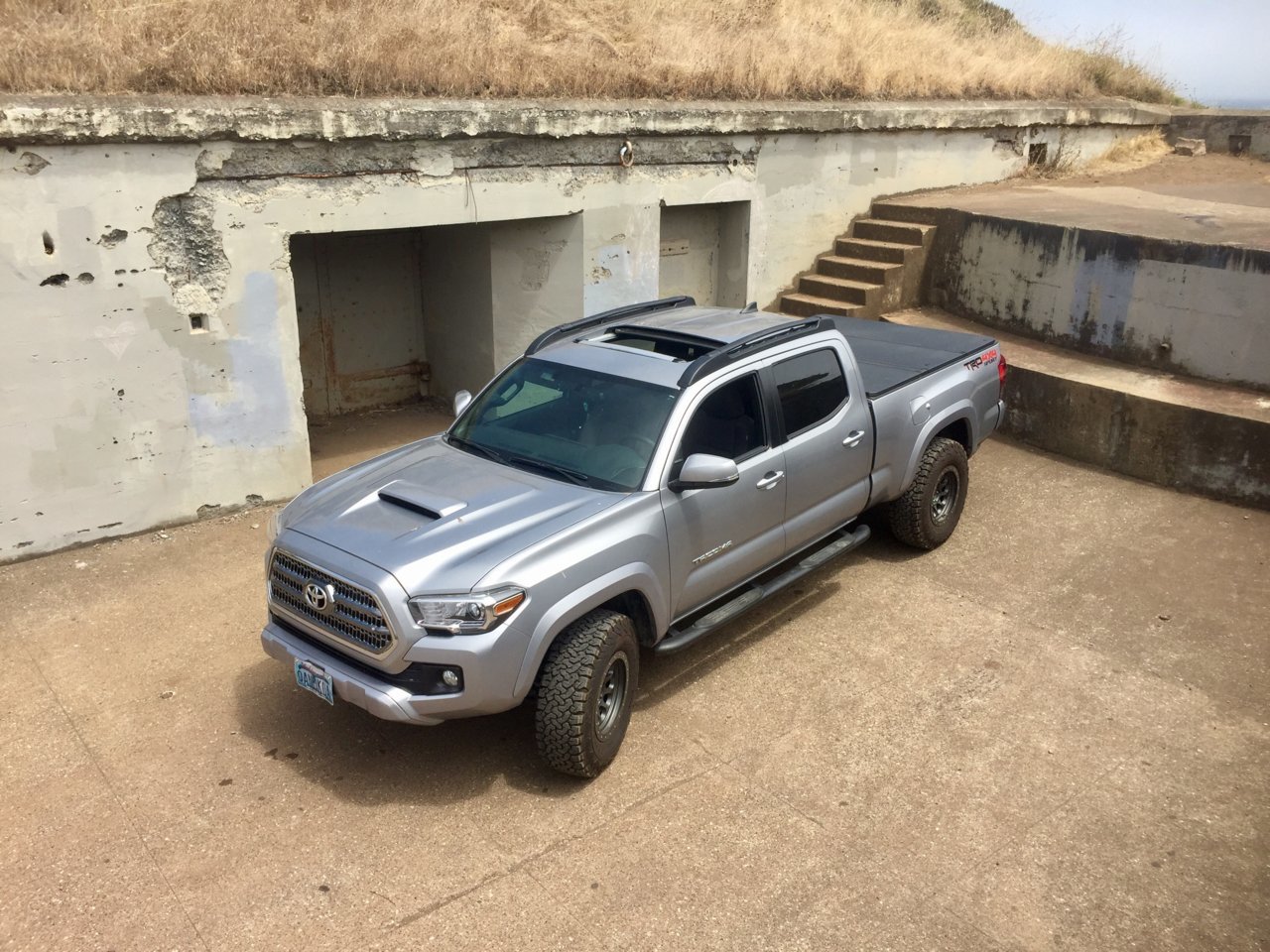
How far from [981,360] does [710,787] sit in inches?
172

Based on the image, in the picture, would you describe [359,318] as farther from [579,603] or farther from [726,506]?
[579,603]

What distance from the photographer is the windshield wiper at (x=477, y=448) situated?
5.50 metres

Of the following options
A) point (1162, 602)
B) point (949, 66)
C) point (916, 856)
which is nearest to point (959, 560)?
point (1162, 602)

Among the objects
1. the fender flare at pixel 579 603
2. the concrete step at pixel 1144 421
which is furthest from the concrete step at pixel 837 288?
the fender flare at pixel 579 603

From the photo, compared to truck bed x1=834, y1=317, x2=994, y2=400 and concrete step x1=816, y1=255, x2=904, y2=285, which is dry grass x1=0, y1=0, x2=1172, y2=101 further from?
truck bed x1=834, y1=317, x2=994, y2=400

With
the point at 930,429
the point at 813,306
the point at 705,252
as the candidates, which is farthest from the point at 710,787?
the point at 705,252

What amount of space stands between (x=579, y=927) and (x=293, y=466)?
5261 mm

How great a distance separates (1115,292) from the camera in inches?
382

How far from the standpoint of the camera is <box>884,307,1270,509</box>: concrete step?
8195mm

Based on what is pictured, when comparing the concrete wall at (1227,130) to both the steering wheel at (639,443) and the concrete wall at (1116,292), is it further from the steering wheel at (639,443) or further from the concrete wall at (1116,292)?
the steering wheel at (639,443)

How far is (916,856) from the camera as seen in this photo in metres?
4.45

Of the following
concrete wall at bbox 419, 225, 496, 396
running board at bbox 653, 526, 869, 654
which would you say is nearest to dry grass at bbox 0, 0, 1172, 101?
concrete wall at bbox 419, 225, 496, 396

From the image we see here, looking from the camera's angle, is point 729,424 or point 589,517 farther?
point 729,424

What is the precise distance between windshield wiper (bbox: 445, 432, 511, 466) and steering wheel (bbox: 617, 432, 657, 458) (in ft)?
2.17
